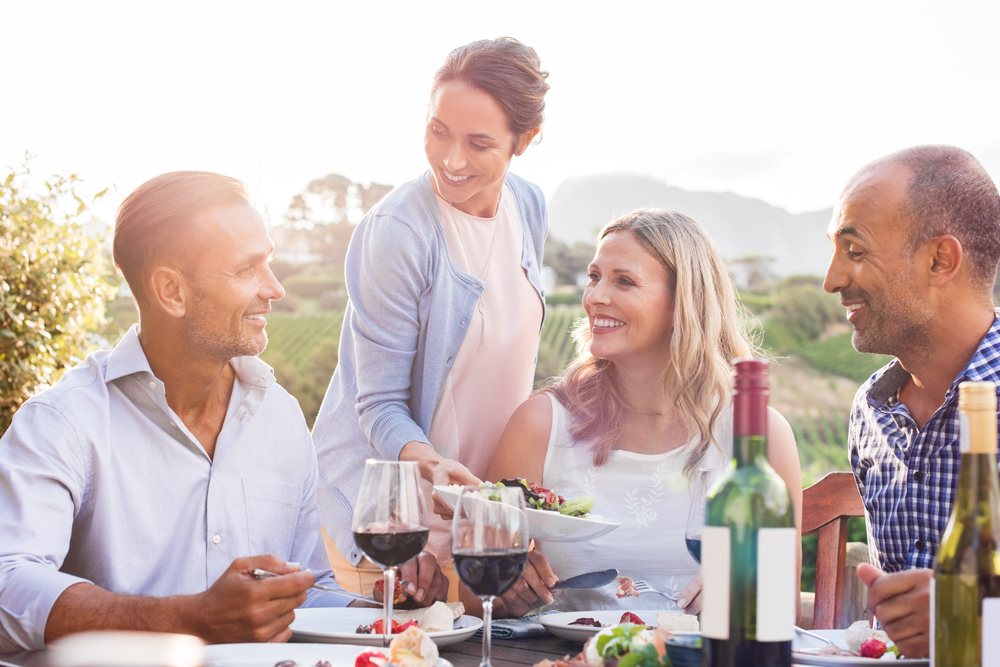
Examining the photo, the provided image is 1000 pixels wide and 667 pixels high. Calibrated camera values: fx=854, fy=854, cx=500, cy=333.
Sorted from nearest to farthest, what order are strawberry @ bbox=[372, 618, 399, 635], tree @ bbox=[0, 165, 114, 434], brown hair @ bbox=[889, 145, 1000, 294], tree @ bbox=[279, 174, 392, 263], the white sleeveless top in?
strawberry @ bbox=[372, 618, 399, 635]
brown hair @ bbox=[889, 145, 1000, 294]
the white sleeveless top
tree @ bbox=[0, 165, 114, 434]
tree @ bbox=[279, 174, 392, 263]

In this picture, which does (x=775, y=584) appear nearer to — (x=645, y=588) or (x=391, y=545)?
(x=391, y=545)

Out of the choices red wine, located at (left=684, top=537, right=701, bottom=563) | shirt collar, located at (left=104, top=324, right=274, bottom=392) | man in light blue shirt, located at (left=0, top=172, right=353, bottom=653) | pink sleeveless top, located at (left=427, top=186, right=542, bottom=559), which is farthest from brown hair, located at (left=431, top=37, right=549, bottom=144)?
red wine, located at (left=684, top=537, right=701, bottom=563)

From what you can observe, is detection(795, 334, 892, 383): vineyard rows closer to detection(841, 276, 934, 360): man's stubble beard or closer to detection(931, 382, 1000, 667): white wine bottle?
detection(841, 276, 934, 360): man's stubble beard

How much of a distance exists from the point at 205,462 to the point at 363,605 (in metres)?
0.50

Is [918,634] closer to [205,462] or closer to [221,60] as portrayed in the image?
[205,462]

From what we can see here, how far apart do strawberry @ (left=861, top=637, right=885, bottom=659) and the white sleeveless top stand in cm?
81

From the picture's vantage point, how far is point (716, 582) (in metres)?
0.95

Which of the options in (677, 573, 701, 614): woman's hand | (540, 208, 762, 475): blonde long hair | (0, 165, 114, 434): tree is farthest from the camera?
(0, 165, 114, 434): tree

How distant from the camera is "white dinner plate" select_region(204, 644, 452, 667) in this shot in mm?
1295

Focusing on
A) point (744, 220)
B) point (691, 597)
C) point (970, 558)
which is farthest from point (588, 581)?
point (744, 220)

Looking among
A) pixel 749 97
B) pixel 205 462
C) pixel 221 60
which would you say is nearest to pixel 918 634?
pixel 205 462

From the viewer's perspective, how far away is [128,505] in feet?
6.00

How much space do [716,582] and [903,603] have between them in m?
0.49

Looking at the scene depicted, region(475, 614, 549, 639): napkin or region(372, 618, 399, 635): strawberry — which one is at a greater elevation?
region(372, 618, 399, 635): strawberry
